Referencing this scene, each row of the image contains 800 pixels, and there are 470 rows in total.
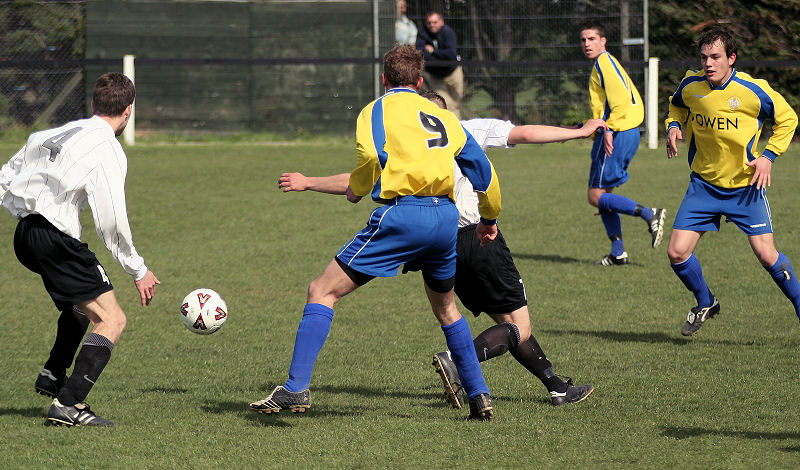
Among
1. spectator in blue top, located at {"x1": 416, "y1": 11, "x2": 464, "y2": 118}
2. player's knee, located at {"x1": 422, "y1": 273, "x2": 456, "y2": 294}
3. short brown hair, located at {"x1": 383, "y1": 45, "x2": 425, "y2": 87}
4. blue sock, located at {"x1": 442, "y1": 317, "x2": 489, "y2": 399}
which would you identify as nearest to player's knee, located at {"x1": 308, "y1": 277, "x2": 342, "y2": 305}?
player's knee, located at {"x1": 422, "y1": 273, "x2": 456, "y2": 294}

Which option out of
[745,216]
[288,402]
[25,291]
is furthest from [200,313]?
[25,291]

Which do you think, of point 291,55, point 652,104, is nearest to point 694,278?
point 652,104

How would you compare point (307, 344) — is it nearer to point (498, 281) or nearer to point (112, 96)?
point (498, 281)

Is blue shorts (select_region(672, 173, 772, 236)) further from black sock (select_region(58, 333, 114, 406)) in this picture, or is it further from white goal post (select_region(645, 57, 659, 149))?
white goal post (select_region(645, 57, 659, 149))

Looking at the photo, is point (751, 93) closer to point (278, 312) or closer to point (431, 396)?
point (431, 396)

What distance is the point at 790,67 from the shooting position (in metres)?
18.9

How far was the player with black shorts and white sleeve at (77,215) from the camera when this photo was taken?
5359 millimetres

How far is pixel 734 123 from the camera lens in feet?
24.5

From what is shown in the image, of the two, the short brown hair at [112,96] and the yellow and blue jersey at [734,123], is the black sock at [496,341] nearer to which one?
the short brown hair at [112,96]

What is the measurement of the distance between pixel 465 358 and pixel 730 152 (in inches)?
116

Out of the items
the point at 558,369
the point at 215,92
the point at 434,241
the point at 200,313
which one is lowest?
the point at 215,92

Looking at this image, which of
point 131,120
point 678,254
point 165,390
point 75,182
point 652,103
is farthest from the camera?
point 131,120

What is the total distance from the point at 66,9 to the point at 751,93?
1550cm

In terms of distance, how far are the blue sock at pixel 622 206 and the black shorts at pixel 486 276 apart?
5.11 meters
